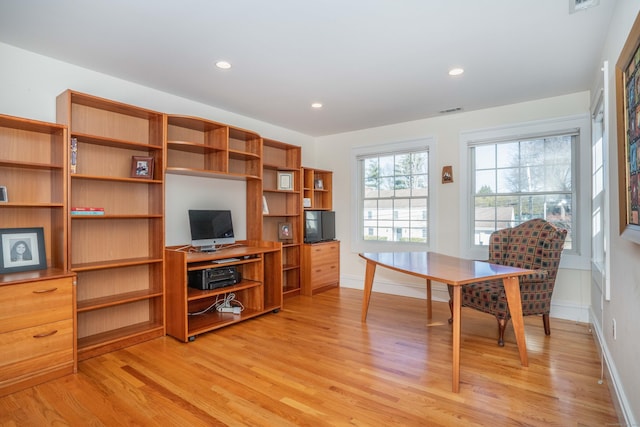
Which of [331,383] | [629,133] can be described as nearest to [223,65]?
[331,383]

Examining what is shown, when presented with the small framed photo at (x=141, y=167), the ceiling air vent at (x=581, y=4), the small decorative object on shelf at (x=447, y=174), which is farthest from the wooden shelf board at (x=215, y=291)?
the ceiling air vent at (x=581, y=4)

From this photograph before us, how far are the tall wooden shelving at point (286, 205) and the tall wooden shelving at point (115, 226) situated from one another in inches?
64.0

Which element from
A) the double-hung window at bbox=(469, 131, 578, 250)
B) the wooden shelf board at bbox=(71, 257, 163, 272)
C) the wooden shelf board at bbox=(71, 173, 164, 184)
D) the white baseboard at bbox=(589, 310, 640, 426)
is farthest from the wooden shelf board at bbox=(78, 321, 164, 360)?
the double-hung window at bbox=(469, 131, 578, 250)

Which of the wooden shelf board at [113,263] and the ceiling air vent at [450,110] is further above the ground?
the ceiling air vent at [450,110]

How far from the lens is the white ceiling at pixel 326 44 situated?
2096 millimetres

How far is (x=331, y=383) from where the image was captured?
7.48ft

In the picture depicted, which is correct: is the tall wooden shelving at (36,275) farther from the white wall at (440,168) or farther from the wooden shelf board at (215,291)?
the white wall at (440,168)

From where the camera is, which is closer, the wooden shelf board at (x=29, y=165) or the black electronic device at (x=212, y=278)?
the wooden shelf board at (x=29, y=165)

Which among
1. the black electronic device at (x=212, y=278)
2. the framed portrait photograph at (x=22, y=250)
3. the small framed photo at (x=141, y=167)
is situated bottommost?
the black electronic device at (x=212, y=278)

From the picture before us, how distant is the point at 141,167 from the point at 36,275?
1204 mm

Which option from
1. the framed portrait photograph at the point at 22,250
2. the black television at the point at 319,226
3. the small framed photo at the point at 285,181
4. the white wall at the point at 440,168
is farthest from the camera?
the black television at the point at 319,226

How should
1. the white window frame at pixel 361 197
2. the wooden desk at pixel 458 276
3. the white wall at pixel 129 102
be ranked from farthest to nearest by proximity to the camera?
the white window frame at pixel 361 197, the white wall at pixel 129 102, the wooden desk at pixel 458 276

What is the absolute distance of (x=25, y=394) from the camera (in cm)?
215

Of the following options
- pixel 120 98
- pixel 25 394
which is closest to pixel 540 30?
pixel 120 98
